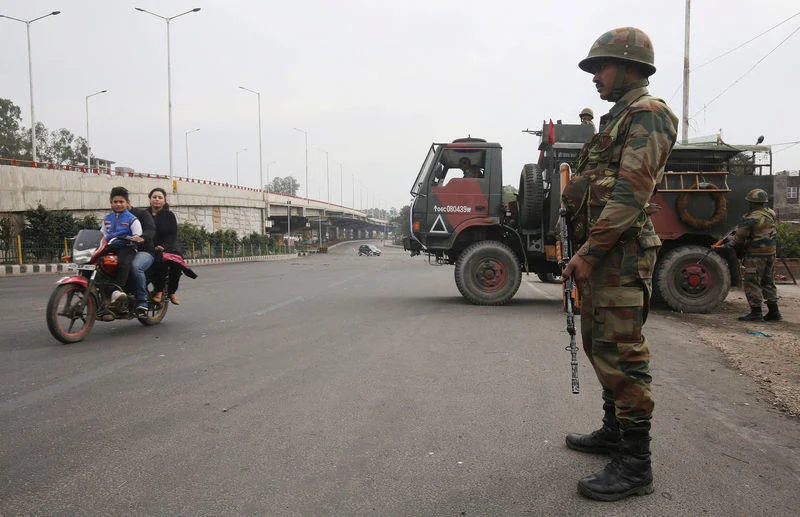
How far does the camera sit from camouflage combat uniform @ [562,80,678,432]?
2.48 meters

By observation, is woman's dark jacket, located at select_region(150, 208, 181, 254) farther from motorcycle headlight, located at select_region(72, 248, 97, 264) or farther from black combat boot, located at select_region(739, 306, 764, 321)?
black combat boot, located at select_region(739, 306, 764, 321)

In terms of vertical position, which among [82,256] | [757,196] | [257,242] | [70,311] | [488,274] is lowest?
[70,311]

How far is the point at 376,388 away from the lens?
3.98 metres

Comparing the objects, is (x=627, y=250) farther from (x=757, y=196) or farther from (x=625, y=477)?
(x=757, y=196)

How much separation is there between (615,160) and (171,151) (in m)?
38.9

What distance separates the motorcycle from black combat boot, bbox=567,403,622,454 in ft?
17.1

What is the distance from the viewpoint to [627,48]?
105 inches

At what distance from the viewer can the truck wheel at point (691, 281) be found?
26.9 feet

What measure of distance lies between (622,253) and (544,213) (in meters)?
6.19

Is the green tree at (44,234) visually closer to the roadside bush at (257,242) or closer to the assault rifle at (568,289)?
the roadside bush at (257,242)

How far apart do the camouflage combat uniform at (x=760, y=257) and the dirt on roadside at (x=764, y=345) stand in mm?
428

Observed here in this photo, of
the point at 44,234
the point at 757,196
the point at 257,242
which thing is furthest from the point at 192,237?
the point at 757,196

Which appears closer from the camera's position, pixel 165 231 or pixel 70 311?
pixel 70 311

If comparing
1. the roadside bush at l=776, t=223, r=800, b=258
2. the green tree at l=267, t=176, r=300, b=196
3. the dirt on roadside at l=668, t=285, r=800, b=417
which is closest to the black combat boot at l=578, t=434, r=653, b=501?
the dirt on roadside at l=668, t=285, r=800, b=417
